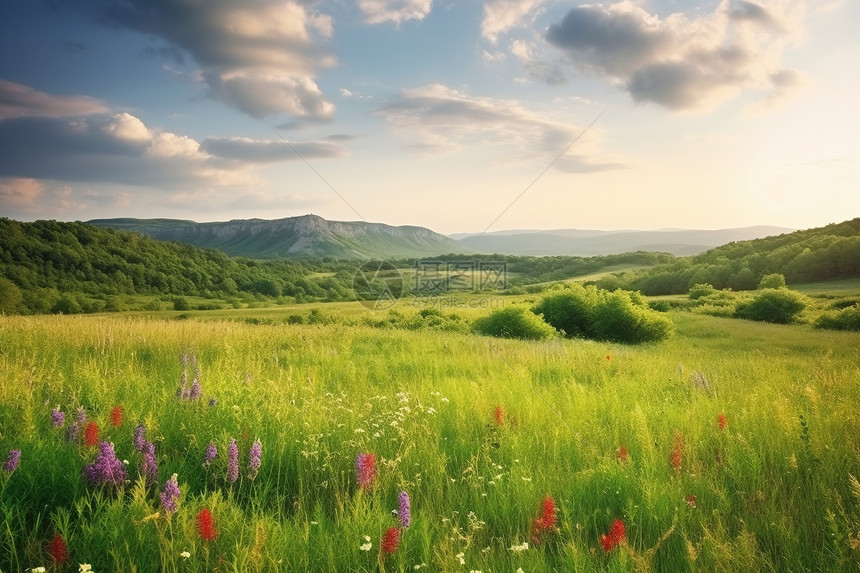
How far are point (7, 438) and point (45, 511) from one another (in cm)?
129

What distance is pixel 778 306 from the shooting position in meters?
31.9

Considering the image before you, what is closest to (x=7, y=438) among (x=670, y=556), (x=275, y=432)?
(x=275, y=432)

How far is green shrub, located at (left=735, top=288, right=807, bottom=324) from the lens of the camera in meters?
31.6

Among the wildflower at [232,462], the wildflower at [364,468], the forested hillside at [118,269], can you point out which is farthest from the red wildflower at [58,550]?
the forested hillside at [118,269]

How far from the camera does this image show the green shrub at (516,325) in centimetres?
2348

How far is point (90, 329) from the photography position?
40.4ft

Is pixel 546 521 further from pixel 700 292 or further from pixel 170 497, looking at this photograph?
pixel 700 292

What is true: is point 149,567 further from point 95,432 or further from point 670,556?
point 670,556

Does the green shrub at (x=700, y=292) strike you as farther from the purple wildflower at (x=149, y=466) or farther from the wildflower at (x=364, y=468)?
the purple wildflower at (x=149, y=466)

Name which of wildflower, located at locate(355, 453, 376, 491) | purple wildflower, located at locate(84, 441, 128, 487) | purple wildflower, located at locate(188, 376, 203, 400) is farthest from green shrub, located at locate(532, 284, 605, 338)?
purple wildflower, located at locate(84, 441, 128, 487)

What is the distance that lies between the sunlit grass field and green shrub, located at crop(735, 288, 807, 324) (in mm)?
29385
